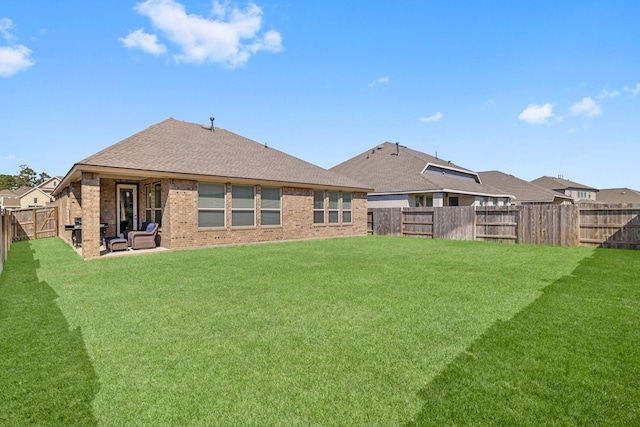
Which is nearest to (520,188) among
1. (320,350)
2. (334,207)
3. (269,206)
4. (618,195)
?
(334,207)

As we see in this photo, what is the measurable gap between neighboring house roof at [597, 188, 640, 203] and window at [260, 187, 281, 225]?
67.4m

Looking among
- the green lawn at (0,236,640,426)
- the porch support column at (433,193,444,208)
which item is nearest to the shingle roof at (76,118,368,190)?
the green lawn at (0,236,640,426)

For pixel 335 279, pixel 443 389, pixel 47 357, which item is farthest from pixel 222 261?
pixel 443 389

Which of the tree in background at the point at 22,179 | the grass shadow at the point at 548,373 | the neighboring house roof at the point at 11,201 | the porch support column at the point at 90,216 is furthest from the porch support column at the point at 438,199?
the tree in background at the point at 22,179

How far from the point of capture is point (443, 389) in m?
2.82

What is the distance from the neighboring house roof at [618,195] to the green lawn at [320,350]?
230ft

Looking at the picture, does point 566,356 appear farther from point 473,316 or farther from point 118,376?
point 118,376

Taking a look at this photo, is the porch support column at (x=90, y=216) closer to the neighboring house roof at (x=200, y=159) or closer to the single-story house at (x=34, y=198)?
the neighboring house roof at (x=200, y=159)

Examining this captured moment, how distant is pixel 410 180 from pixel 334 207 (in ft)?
24.2

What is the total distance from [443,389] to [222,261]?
26.5ft

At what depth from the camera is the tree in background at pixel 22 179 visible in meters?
73.1

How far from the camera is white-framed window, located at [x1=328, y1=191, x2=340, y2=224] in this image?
726 inches

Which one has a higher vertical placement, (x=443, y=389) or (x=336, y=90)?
(x=336, y=90)

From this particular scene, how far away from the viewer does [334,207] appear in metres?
18.6
